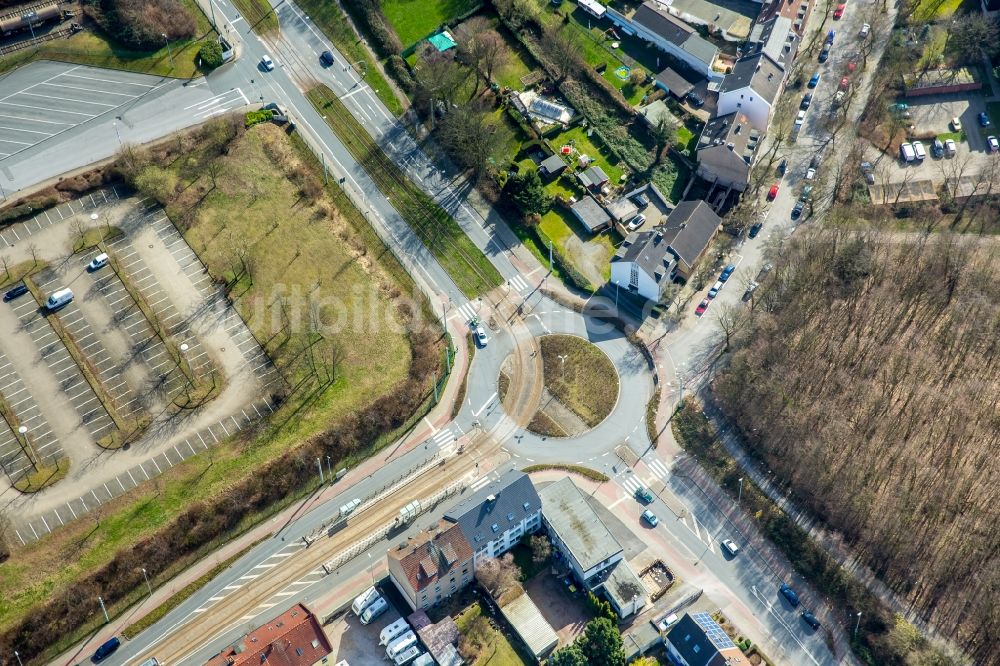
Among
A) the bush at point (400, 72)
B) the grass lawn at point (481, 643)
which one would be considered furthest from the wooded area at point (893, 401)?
the bush at point (400, 72)

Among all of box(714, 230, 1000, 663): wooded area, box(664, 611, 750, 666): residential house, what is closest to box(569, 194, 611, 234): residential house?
box(714, 230, 1000, 663): wooded area

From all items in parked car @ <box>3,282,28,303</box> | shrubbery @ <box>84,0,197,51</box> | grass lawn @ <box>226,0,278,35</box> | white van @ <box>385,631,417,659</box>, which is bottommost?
white van @ <box>385,631,417,659</box>

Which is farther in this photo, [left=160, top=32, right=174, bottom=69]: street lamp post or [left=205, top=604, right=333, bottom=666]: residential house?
[left=160, top=32, right=174, bottom=69]: street lamp post

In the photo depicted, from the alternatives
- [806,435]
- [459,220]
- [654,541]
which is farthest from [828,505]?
[459,220]

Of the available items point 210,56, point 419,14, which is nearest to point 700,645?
point 419,14

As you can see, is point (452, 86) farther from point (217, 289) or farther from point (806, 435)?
point (806, 435)

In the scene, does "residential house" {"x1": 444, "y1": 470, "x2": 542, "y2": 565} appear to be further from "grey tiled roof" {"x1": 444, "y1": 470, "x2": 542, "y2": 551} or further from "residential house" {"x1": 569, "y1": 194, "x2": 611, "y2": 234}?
"residential house" {"x1": 569, "y1": 194, "x2": 611, "y2": 234}
